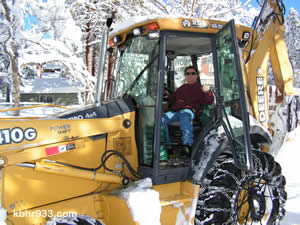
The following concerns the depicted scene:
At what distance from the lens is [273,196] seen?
3.60 m

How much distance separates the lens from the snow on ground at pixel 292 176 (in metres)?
4.07

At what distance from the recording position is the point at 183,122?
3414mm

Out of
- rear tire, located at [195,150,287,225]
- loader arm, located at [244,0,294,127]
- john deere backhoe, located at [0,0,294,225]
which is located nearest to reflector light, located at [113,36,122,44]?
john deere backhoe, located at [0,0,294,225]

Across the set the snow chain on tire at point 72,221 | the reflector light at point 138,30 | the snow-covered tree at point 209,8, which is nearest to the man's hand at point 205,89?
the reflector light at point 138,30

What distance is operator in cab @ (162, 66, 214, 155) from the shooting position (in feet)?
11.2

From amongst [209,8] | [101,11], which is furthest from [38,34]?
[209,8]

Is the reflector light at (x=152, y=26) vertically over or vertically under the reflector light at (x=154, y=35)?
over

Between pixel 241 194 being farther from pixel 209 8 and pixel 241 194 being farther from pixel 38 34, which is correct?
pixel 38 34

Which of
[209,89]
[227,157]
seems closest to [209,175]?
[227,157]

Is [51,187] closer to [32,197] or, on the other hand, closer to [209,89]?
→ [32,197]

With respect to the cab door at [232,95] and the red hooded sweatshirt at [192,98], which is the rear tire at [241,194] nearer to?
the cab door at [232,95]

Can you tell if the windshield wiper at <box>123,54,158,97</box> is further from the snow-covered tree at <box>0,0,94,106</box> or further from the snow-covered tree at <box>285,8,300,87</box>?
the snow-covered tree at <box>285,8,300,87</box>

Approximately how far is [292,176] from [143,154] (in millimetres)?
4117

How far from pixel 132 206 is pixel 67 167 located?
697 mm
